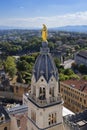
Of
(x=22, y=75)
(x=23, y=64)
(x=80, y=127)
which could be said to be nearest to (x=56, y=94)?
(x=80, y=127)

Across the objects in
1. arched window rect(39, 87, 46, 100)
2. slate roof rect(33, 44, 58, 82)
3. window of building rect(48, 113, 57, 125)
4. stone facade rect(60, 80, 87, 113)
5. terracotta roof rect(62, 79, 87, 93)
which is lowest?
stone facade rect(60, 80, 87, 113)

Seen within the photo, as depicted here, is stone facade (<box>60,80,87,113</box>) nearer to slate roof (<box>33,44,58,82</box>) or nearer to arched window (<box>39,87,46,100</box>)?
arched window (<box>39,87,46,100</box>)

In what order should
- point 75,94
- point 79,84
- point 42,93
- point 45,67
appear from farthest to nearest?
point 79,84
point 75,94
point 42,93
point 45,67

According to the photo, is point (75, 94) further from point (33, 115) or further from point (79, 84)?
point (33, 115)

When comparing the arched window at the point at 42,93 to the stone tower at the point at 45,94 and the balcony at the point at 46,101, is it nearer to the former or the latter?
the stone tower at the point at 45,94

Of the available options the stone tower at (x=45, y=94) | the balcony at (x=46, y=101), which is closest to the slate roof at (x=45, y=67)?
the stone tower at (x=45, y=94)

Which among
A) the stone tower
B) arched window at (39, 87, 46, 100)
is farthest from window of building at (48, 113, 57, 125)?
arched window at (39, 87, 46, 100)

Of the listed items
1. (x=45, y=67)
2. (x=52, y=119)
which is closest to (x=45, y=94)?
(x=45, y=67)

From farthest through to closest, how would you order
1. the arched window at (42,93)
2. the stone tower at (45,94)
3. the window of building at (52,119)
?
the window of building at (52,119), the arched window at (42,93), the stone tower at (45,94)
